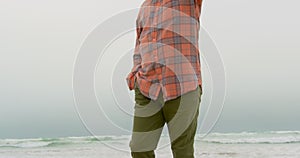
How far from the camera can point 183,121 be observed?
153 cm

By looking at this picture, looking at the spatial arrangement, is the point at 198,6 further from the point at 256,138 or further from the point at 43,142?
the point at 43,142

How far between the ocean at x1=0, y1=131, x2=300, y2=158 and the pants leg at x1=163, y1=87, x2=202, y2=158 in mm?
1983

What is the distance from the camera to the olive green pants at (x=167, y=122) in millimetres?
1531

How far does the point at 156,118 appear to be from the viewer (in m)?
1.59

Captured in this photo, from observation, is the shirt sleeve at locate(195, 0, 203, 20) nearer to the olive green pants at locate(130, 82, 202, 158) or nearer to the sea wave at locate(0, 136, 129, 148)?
the olive green pants at locate(130, 82, 202, 158)

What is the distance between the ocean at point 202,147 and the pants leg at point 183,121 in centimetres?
198

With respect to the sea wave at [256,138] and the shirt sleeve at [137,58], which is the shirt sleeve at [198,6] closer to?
the shirt sleeve at [137,58]

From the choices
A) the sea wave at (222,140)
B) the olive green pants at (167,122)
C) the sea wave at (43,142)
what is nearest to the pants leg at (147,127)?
the olive green pants at (167,122)

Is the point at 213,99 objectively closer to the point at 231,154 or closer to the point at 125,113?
the point at 125,113

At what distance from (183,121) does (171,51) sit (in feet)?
0.85

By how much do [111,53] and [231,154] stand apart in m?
2.53

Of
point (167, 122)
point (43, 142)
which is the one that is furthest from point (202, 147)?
point (167, 122)

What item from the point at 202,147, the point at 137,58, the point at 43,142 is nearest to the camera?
the point at 137,58

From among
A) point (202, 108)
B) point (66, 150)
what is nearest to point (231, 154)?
point (66, 150)
